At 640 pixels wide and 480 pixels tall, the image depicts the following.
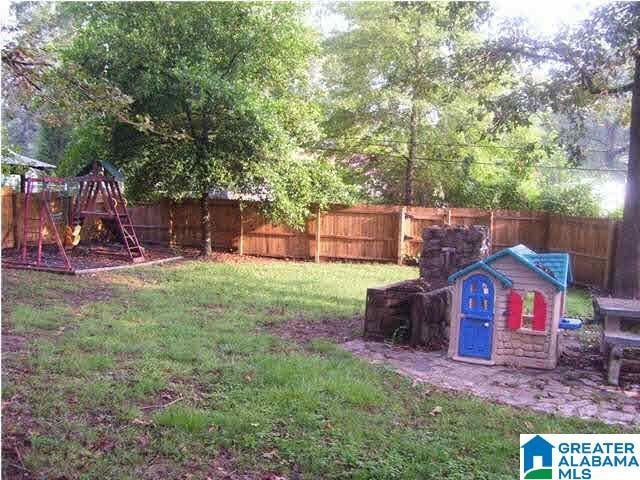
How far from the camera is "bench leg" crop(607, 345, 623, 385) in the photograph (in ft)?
18.8

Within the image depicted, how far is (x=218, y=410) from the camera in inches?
174

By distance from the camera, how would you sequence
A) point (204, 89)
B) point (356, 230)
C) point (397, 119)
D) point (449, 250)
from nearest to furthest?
point (449, 250) < point (204, 89) < point (356, 230) < point (397, 119)

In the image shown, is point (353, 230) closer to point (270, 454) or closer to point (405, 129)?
point (405, 129)

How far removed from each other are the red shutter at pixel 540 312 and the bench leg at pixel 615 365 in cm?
69

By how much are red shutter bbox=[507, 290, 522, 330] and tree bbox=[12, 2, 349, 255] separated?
26.2 feet

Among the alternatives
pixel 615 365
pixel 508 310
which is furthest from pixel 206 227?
pixel 615 365

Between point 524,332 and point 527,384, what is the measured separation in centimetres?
70

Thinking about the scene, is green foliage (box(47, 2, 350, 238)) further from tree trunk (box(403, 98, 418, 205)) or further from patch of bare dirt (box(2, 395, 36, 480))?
patch of bare dirt (box(2, 395, 36, 480))

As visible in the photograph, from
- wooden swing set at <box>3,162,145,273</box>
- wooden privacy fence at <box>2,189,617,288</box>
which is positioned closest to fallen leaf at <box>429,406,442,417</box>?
wooden swing set at <box>3,162,145,273</box>

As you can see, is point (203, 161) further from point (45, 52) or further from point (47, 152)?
point (47, 152)

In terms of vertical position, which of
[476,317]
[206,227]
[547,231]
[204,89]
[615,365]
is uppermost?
[204,89]

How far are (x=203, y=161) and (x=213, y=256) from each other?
2.67 m

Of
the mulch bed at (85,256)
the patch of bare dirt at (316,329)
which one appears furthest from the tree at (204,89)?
the patch of bare dirt at (316,329)

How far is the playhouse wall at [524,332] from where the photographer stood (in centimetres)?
614
